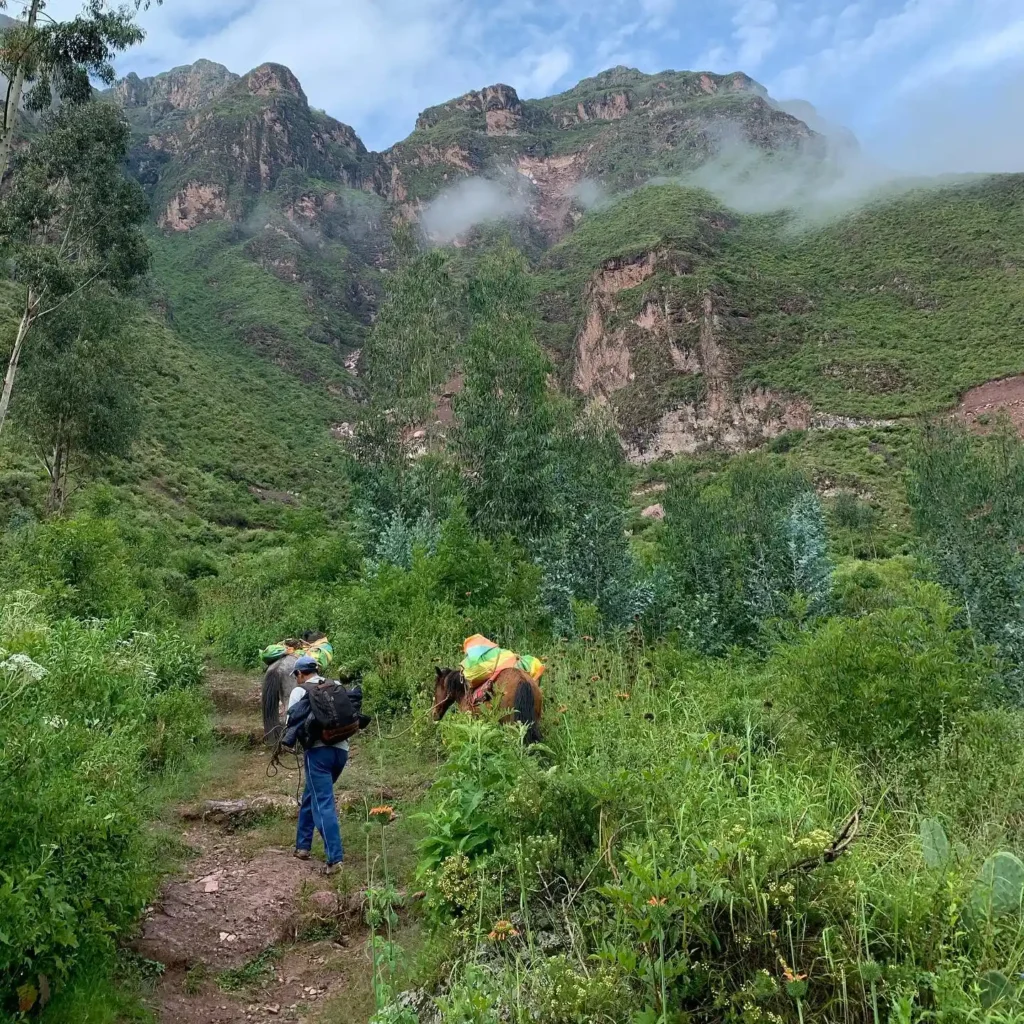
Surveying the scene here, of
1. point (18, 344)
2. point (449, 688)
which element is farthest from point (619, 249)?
point (449, 688)

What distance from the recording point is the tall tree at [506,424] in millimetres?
17438

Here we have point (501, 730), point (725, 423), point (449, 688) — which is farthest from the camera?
point (725, 423)

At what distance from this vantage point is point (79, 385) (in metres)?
20.7

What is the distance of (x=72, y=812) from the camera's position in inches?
124

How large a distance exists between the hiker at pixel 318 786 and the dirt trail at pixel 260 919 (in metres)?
0.15

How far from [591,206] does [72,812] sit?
16092cm

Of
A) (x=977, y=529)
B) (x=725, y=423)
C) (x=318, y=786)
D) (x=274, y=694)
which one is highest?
(x=725, y=423)

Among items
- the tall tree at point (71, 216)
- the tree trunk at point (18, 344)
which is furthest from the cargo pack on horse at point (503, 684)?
the tall tree at point (71, 216)

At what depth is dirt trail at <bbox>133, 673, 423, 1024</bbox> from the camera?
3504mm

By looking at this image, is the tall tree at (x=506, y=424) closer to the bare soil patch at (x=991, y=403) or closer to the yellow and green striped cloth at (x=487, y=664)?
the yellow and green striped cloth at (x=487, y=664)

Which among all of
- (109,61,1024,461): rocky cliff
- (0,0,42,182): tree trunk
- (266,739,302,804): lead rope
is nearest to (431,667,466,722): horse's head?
(266,739,302,804): lead rope

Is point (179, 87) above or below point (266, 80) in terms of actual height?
above

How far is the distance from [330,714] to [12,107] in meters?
13.5

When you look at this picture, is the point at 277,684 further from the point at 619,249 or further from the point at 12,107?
the point at 619,249
